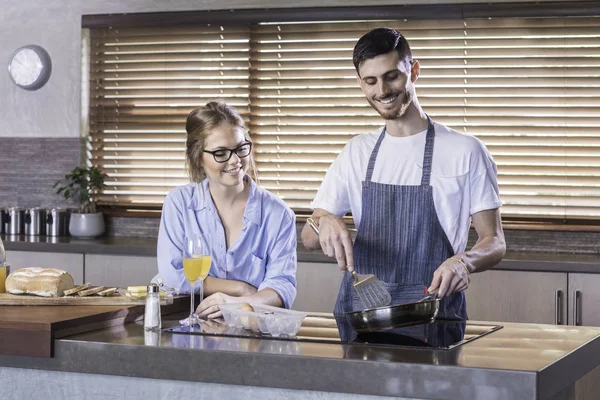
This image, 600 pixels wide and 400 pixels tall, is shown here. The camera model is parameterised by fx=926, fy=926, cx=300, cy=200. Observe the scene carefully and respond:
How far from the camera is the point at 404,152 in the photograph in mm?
3010

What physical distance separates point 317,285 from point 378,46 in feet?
6.50

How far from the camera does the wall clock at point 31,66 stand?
5469mm

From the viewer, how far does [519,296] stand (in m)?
4.28

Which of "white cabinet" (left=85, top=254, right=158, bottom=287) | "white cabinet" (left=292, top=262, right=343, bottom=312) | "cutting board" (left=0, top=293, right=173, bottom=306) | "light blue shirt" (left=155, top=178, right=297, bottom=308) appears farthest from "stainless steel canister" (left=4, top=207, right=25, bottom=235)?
"cutting board" (left=0, top=293, right=173, bottom=306)

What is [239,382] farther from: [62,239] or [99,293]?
[62,239]

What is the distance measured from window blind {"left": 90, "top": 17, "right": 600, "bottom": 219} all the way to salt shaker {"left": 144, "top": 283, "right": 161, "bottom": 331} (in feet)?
8.90

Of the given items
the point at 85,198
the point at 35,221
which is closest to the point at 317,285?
the point at 85,198

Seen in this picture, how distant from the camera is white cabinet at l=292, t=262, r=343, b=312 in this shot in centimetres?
452

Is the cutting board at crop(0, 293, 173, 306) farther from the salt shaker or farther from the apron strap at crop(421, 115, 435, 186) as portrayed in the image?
the apron strap at crop(421, 115, 435, 186)

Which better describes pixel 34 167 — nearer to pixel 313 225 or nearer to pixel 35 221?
pixel 35 221

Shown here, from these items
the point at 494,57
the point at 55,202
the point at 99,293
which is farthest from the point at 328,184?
the point at 55,202

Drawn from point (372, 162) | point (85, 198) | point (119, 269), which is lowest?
point (119, 269)

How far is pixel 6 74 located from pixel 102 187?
3.18 ft

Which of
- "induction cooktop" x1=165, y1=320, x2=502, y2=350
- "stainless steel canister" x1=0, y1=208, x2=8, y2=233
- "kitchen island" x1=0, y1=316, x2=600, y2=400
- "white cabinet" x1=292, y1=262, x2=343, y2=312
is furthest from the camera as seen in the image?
"stainless steel canister" x1=0, y1=208, x2=8, y2=233
